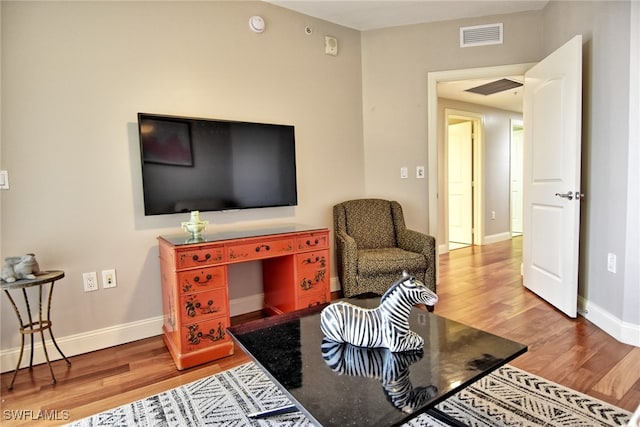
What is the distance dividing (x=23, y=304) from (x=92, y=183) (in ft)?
2.64

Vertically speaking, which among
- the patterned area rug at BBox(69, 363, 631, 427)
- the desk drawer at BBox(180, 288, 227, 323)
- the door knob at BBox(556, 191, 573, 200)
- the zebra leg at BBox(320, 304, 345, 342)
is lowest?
the patterned area rug at BBox(69, 363, 631, 427)

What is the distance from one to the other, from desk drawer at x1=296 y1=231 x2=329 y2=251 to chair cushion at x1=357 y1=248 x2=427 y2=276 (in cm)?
35

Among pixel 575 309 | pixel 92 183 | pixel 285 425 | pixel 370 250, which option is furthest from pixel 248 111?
pixel 575 309

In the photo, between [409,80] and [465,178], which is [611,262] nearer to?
[409,80]

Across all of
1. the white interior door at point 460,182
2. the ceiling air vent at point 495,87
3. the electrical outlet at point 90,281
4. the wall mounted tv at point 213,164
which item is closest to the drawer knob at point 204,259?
the wall mounted tv at point 213,164

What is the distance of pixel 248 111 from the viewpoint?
286 cm

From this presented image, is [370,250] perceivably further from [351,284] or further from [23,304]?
[23,304]

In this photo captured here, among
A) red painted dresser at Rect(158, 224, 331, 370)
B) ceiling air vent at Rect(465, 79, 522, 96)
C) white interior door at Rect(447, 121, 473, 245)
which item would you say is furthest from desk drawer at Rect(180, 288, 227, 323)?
white interior door at Rect(447, 121, 473, 245)

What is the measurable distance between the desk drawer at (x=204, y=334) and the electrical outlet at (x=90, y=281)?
742mm

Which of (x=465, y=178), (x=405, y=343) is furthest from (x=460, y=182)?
(x=405, y=343)

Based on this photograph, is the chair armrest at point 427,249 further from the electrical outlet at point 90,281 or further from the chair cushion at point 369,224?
the electrical outlet at point 90,281

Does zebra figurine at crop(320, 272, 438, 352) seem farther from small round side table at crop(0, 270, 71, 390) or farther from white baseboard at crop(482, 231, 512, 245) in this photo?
white baseboard at crop(482, 231, 512, 245)

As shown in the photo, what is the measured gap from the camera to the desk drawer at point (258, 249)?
2.25 m

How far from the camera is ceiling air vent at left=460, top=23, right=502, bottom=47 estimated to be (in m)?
3.25
